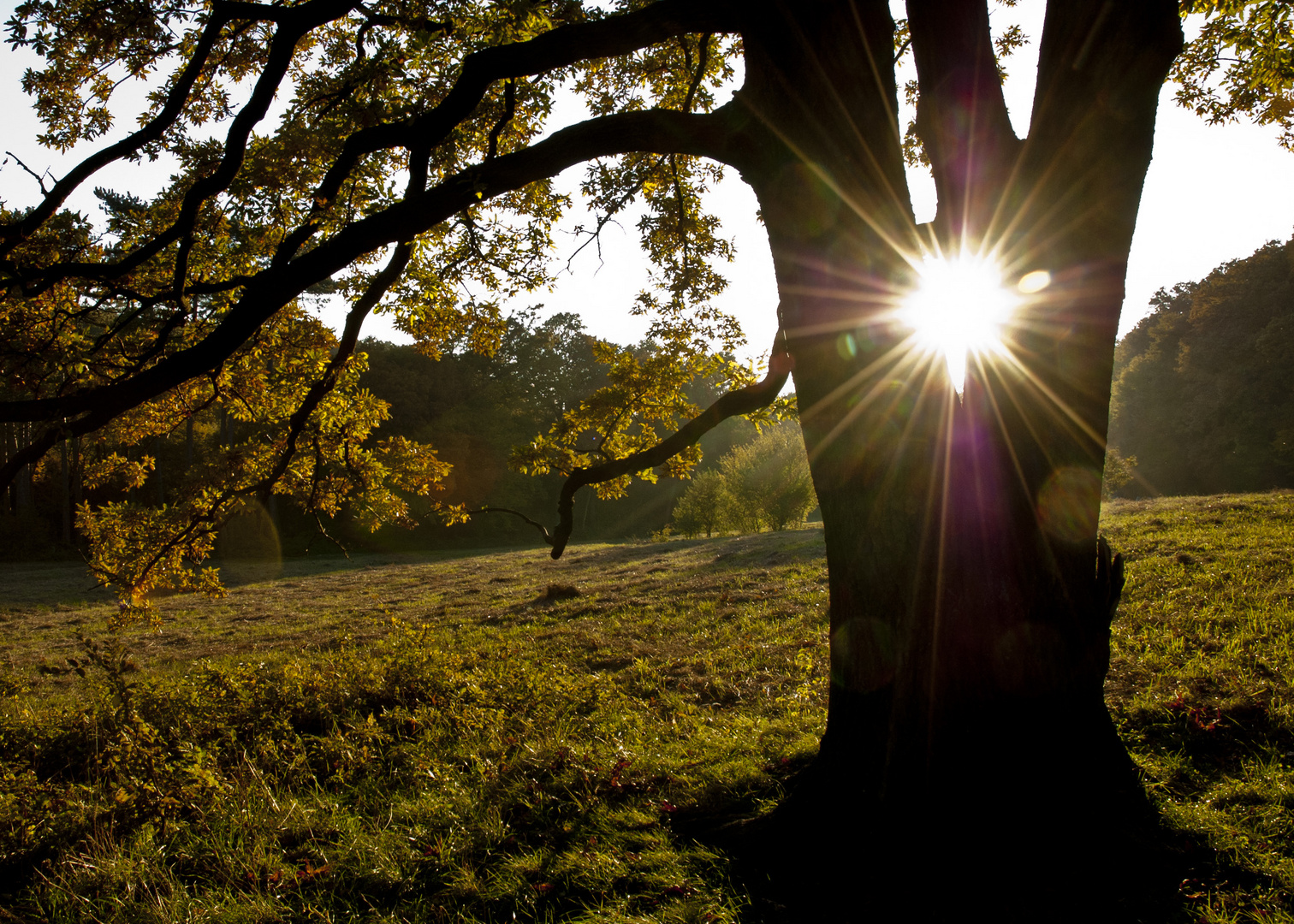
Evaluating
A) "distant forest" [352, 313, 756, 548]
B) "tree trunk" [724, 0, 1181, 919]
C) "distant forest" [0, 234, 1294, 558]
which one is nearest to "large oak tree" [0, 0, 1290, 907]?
"tree trunk" [724, 0, 1181, 919]

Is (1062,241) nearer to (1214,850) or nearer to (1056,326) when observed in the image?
(1056,326)

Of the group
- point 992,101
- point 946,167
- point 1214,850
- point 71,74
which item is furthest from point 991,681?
point 71,74

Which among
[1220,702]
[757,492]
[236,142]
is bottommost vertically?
[1220,702]

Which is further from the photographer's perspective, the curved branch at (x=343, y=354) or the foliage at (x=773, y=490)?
the foliage at (x=773, y=490)

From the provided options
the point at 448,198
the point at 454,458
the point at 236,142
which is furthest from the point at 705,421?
the point at 454,458

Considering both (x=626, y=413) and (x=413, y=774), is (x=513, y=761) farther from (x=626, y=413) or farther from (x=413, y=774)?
(x=626, y=413)

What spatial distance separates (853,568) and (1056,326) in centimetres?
148

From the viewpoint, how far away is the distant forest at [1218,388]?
35.5 metres

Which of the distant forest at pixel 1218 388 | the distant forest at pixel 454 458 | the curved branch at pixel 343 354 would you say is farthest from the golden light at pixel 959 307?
the distant forest at pixel 1218 388

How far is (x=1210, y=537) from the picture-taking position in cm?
1016

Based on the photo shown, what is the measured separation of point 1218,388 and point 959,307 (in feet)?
153

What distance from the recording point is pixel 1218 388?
3850 centimetres

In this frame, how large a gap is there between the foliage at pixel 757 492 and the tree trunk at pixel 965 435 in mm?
26183

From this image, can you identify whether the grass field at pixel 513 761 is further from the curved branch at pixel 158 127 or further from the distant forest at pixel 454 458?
the distant forest at pixel 454 458
